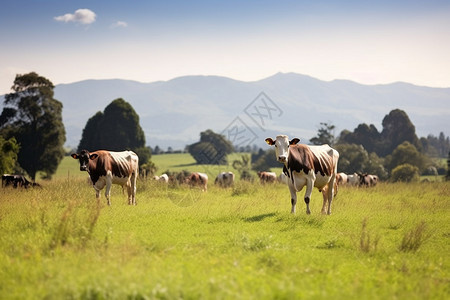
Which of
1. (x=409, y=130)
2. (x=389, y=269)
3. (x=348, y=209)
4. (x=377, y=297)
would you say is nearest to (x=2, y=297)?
(x=377, y=297)

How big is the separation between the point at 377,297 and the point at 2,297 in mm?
5702


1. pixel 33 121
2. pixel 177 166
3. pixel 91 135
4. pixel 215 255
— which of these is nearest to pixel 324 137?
pixel 177 166

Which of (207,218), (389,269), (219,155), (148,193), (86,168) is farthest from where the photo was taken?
(219,155)

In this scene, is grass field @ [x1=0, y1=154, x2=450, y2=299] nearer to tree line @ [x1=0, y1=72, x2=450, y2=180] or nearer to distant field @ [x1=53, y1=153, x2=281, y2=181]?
tree line @ [x1=0, y1=72, x2=450, y2=180]

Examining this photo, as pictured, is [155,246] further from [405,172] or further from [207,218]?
[405,172]

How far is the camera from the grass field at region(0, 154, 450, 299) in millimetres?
6742

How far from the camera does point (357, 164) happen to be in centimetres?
6188

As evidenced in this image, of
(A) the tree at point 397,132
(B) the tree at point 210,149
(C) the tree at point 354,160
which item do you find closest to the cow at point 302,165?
(C) the tree at point 354,160

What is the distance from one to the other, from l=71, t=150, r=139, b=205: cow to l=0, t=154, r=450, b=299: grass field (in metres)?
1.58

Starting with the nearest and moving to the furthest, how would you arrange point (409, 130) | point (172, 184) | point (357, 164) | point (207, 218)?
point (207, 218) < point (172, 184) < point (357, 164) < point (409, 130)

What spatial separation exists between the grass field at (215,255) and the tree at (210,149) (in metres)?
82.9

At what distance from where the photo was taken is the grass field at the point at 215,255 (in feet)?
22.1

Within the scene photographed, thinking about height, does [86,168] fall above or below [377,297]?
above

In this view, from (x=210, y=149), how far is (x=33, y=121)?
65655 mm
